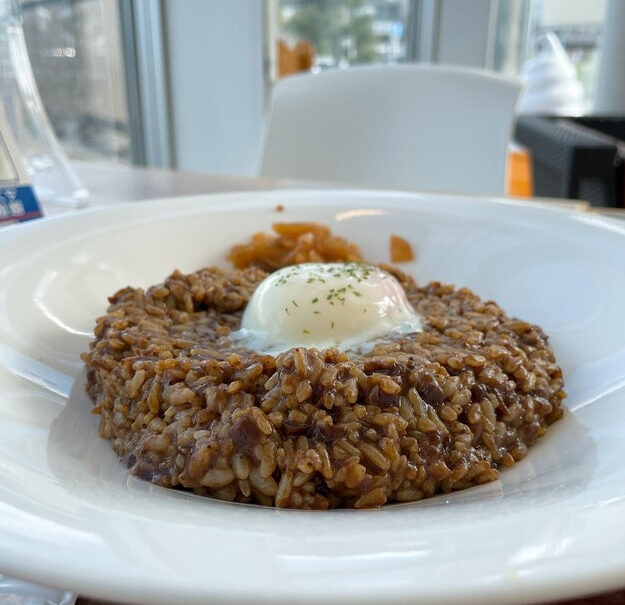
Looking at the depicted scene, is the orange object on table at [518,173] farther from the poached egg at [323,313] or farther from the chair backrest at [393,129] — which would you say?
the poached egg at [323,313]

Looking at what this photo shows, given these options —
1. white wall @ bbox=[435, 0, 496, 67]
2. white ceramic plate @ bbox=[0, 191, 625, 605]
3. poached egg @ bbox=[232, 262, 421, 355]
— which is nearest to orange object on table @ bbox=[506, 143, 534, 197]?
white wall @ bbox=[435, 0, 496, 67]

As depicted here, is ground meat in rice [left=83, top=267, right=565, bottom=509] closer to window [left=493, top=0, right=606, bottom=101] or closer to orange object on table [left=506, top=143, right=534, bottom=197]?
orange object on table [left=506, top=143, right=534, bottom=197]

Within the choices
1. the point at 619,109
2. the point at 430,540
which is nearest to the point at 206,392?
the point at 430,540

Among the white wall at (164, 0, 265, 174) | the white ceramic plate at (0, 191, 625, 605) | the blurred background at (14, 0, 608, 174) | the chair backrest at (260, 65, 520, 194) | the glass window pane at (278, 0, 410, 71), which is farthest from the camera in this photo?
the glass window pane at (278, 0, 410, 71)

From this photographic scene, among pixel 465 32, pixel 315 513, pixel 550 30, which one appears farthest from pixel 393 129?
pixel 550 30

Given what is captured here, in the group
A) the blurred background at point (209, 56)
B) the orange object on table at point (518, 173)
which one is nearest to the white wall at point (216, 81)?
the blurred background at point (209, 56)

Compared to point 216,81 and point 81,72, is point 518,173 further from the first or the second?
point 81,72
